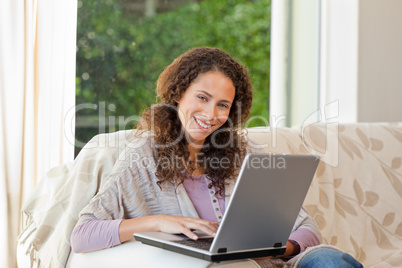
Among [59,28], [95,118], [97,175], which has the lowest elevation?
[97,175]

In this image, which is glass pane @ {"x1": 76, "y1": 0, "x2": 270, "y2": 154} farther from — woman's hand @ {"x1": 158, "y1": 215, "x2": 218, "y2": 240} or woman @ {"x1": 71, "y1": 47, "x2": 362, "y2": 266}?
woman's hand @ {"x1": 158, "y1": 215, "x2": 218, "y2": 240}

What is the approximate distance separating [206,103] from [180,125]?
0.49 feet

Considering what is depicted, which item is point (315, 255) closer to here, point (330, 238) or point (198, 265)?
point (198, 265)

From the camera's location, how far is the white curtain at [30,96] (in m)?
2.02

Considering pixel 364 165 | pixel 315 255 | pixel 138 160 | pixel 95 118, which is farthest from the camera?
pixel 95 118

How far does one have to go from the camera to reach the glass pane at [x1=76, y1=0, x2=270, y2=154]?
2.83 m

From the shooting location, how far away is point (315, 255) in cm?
147

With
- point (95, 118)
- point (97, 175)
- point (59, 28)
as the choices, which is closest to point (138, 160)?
point (97, 175)

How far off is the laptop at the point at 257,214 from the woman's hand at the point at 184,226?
0.02m

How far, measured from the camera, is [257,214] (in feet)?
4.25

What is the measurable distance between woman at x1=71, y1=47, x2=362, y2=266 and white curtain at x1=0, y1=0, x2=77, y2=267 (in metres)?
0.51

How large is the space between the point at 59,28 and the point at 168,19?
5.41ft

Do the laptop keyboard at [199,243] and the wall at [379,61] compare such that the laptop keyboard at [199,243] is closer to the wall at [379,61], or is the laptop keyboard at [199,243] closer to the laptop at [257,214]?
the laptop at [257,214]

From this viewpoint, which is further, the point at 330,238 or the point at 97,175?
the point at 330,238
